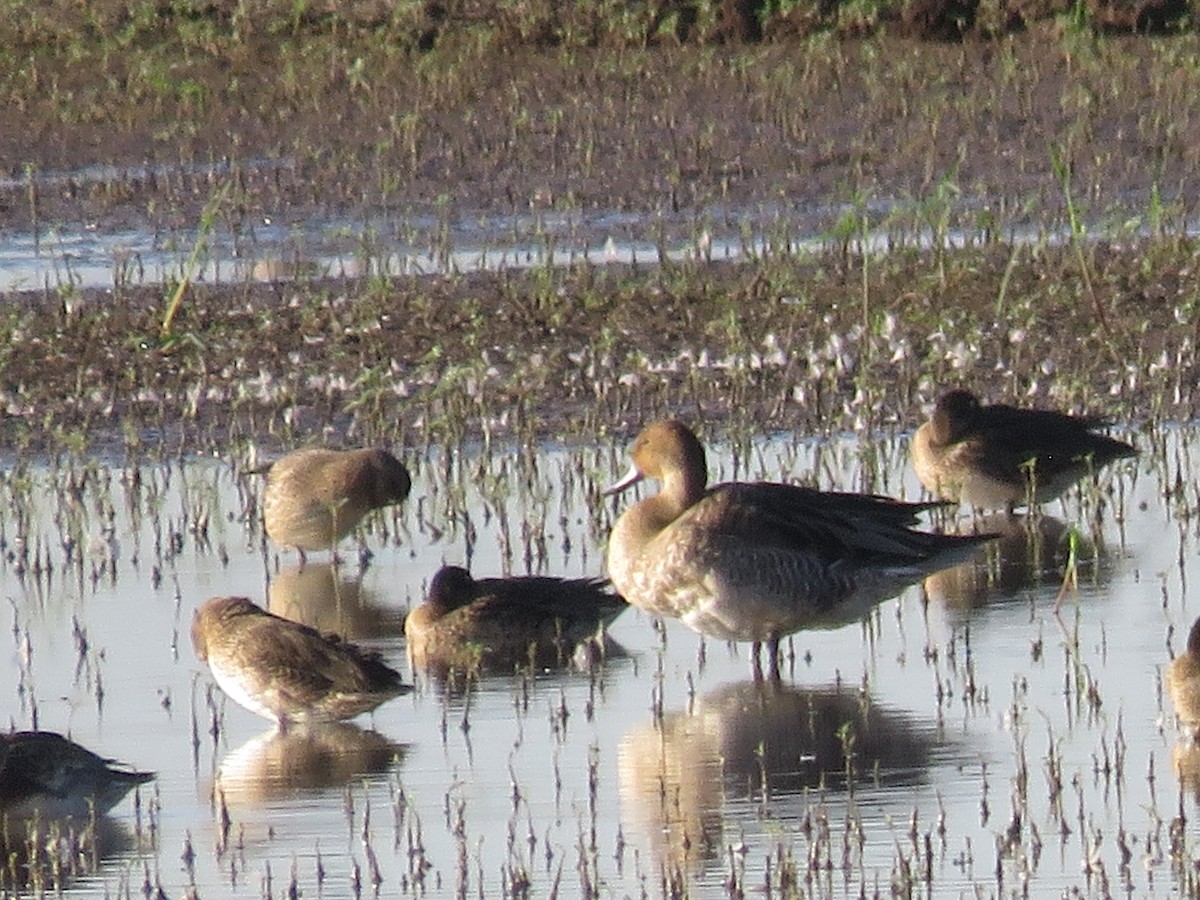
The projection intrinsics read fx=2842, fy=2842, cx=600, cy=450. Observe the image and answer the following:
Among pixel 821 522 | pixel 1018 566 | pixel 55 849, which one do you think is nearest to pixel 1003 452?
pixel 1018 566

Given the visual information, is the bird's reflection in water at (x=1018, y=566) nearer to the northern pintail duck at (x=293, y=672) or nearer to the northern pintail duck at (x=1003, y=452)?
the northern pintail duck at (x=1003, y=452)

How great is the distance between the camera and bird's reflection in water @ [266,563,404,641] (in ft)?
31.0

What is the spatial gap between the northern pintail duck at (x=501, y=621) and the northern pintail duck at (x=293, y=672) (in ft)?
1.71

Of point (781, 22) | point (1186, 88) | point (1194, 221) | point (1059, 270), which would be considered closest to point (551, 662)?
point (1059, 270)

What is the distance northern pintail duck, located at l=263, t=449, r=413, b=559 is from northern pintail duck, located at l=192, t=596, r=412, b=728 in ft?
6.28

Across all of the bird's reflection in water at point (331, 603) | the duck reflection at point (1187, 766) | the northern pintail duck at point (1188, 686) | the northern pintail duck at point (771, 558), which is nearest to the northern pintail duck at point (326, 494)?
the bird's reflection in water at point (331, 603)

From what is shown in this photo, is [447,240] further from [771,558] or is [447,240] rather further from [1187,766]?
[1187,766]

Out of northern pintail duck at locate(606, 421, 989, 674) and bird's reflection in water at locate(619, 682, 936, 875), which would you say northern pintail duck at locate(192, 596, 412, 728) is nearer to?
bird's reflection in water at locate(619, 682, 936, 875)

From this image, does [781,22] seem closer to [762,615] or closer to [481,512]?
[481,512]

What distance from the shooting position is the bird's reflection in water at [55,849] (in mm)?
6660

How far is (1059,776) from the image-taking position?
7082 millimetres

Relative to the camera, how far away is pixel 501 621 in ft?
29.4

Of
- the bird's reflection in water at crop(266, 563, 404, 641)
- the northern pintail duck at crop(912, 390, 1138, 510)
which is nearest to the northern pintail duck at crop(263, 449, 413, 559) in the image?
the bird's reflection in water at crop(266, 563, 404, 641)

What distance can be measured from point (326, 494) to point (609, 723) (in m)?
2.62
